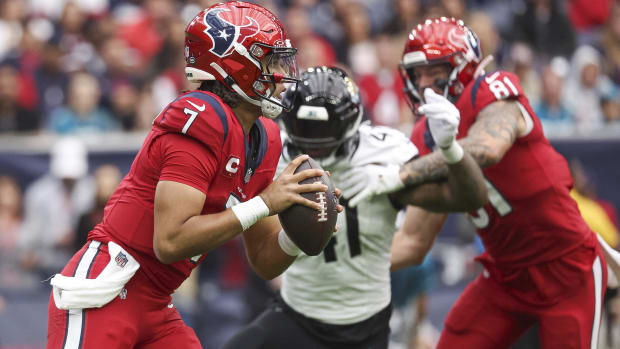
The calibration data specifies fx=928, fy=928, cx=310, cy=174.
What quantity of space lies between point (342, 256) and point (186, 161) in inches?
53.2

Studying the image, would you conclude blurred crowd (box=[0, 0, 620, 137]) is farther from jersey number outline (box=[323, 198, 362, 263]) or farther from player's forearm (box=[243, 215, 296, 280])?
player's forearm (box=[243, 215, 296, 280])

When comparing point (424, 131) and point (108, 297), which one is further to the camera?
point (424, 131)

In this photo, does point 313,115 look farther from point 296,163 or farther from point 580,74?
point 580,74

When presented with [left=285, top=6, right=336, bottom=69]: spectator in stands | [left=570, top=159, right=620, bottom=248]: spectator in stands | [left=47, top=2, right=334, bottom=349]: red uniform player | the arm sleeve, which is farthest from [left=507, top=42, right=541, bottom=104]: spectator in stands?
the arm sleeve

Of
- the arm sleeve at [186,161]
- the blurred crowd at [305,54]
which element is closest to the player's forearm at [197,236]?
the arm sleeve at [186,161]

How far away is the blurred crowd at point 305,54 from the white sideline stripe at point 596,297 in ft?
13.6

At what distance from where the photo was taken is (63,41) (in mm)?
9672

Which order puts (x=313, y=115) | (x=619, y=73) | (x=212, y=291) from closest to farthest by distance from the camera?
(x=313, y=115) → (x=212, y=291) → (x=619, y=73)

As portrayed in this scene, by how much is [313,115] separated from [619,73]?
6.69m

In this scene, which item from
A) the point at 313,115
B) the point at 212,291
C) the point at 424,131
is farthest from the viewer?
the point at 212,291

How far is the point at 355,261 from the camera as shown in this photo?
451cm

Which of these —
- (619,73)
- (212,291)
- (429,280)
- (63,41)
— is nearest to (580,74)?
(619,73)

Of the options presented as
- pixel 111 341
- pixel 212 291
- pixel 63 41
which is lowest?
pixel 212 291

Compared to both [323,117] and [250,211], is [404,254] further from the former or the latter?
[250,211]
